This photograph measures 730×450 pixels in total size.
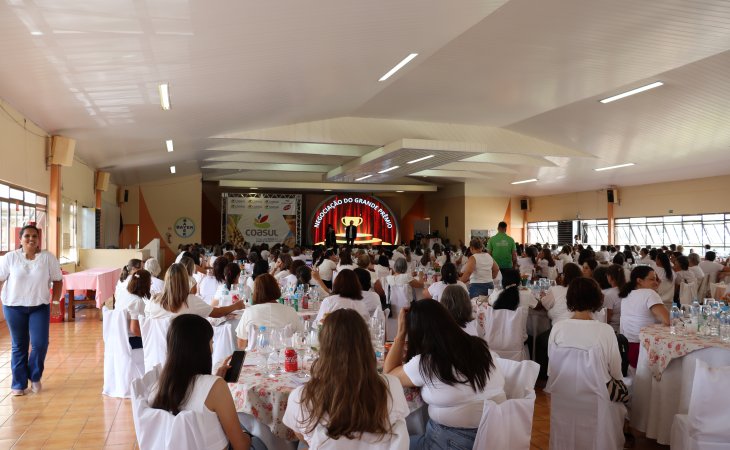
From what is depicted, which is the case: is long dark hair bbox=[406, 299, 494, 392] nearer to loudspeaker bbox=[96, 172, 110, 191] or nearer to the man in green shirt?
the man in green shirt

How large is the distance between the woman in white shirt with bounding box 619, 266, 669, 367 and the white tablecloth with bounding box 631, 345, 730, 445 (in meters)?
0.54

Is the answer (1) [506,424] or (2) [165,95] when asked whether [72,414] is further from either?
(2) [165,95]

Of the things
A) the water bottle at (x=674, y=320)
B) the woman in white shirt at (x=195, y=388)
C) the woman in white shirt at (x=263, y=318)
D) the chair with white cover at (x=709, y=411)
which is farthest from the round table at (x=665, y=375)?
the woman in white shirt at (x=195, y=388)

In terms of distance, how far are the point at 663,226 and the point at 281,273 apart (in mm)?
15738

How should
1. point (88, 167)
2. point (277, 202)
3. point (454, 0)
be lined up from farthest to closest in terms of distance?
point (277, 202), point (88, 167), point (454, 0)

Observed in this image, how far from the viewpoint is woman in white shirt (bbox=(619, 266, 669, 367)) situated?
4.70m

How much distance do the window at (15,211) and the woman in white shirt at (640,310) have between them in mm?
8447

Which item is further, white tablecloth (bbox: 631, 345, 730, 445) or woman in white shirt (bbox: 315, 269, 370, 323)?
woman in white shirt (bbox: 315, 269, 370, 323)

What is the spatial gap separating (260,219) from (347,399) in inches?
939

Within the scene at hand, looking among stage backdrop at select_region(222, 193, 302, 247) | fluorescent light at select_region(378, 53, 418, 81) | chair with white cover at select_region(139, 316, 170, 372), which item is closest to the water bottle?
chair with white cover at select_region(139, 316, 170, 372)

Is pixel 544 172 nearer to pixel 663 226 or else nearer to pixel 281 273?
pixel 663 226

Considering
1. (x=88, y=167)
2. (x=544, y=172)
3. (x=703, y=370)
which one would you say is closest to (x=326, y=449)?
(x=703, y=370)

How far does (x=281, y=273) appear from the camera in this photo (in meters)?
8.26

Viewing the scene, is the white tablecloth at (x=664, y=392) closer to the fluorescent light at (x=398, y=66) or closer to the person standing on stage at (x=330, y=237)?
the fluorescent light at (x=398, y=66)
